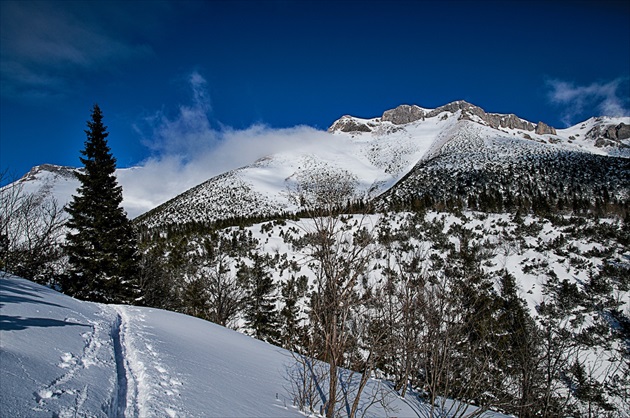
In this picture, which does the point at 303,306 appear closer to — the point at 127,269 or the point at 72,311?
the point at 127,269

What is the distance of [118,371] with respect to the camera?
15.1 ft

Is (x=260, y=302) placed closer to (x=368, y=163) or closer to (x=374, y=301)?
(x=374, y=301)

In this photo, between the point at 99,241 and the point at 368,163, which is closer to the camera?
the point at 99,241

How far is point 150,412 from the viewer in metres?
3.68

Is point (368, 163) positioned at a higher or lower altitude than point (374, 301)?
higher

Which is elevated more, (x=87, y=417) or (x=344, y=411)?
(x=87, y=417)

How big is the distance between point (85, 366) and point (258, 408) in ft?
8.43

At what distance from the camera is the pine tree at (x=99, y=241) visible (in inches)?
674

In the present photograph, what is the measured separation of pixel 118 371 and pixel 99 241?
1627cm

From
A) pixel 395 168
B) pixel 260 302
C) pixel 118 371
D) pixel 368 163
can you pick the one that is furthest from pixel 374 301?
pixel 368 163

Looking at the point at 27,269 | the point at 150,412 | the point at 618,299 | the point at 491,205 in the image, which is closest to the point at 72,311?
the point at 150,412

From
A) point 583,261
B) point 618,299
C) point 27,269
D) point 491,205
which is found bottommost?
point 27,269

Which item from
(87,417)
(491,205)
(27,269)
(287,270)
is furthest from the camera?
(491,205)

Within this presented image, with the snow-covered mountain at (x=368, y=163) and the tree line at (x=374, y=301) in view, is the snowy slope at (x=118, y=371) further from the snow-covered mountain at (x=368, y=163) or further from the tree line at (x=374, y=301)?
the snow-covered mountain at (x=368, y=163)
